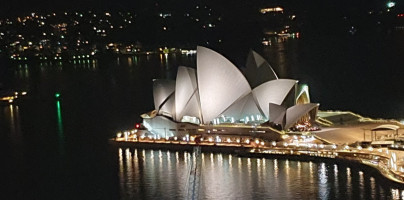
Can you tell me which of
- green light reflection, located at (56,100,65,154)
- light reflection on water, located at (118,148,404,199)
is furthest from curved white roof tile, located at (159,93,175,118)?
green light reflection, located at (56,100,65,154)

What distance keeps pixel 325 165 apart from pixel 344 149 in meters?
0.88

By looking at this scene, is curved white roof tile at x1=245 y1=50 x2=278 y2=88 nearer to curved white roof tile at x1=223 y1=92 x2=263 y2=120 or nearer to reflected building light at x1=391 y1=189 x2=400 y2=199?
curved white roof tile at x1=223 y1=92 x2=263 y2=120

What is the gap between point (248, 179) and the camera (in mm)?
19109

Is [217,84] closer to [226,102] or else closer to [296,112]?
[226,102]

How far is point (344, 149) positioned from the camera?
66.1ft

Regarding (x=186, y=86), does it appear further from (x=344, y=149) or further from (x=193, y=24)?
(x=193, y=24)

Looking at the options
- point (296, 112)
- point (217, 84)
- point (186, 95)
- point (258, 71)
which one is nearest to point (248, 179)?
point (296, 112)

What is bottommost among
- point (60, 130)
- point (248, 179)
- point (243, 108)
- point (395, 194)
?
point (395, 194)

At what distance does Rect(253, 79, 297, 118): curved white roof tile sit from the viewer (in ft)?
75.6

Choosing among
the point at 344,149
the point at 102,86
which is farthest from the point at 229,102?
the point at 102,86

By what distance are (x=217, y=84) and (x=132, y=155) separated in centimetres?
395

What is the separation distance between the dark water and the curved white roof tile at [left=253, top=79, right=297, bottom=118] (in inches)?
109

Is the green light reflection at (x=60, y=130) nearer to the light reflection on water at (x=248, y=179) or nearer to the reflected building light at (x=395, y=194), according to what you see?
the light reflection on water at (x=248, y=179)

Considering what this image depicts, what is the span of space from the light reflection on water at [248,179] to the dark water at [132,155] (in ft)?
0.09
